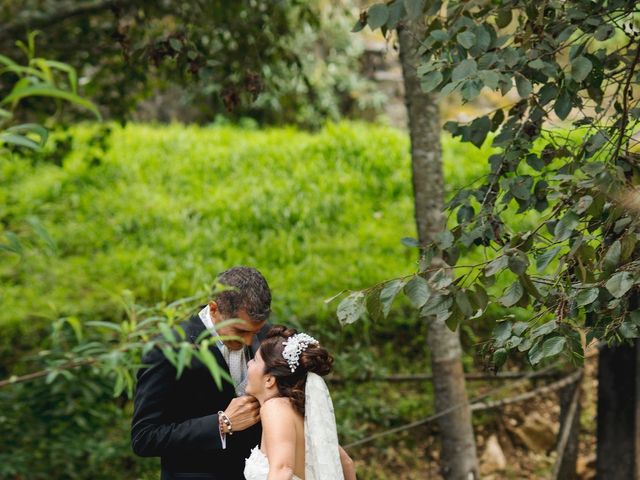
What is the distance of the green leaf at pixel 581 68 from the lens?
10.7 feet

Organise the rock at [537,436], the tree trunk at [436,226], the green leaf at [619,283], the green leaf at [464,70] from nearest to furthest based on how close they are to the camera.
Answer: the green leaf at [619,283] → the green leaf at [464,70] → the tree trunk at [436,226] → the rock at [537,436]

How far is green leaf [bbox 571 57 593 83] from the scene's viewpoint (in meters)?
3.27

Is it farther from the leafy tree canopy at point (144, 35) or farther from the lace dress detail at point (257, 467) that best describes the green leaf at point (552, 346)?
the leafy tree canopy at point (144, 35)

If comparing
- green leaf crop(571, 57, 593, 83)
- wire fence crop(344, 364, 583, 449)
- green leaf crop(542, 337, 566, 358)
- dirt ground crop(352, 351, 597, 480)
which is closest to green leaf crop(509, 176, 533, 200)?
green leaf crop(571, 57, 593, 83)

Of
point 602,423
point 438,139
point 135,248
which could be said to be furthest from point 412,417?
point 135,248

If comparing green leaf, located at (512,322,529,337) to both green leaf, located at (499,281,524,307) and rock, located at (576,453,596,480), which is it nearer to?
green leaf, located at (499,281,524,307)

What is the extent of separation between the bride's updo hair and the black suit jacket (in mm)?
241

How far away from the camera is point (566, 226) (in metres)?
2.98

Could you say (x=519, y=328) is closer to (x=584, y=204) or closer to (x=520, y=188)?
(x=584, y=204)

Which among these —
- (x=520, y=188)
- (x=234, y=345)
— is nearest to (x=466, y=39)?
(x=520, y=188)

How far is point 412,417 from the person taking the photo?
283 inches

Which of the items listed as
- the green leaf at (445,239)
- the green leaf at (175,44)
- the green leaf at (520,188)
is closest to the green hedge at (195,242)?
the green leaf at (175,44)

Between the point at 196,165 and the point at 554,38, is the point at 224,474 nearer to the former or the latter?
the point at 554,38

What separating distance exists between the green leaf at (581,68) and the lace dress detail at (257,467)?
1825 millimetres
